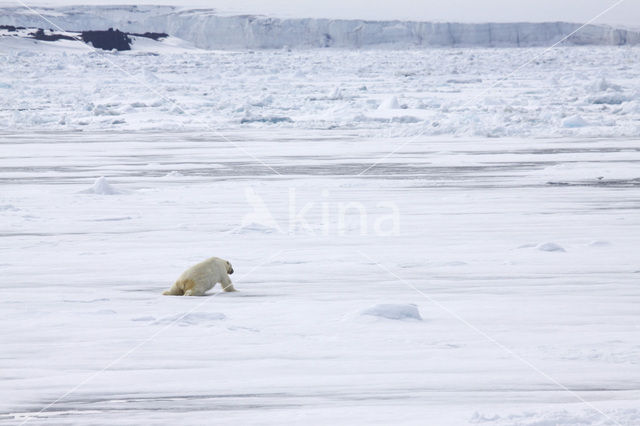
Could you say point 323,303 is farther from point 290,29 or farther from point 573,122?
point 290,29

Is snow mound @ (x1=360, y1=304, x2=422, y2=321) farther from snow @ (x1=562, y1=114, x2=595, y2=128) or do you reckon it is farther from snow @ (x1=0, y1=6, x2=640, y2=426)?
snow @ (x1=562, y1=114, x2=595, y2=128)

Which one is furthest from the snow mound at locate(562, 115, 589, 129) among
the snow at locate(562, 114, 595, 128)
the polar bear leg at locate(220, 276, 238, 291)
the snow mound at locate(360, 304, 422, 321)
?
the snow mound at locate(360, 304, 422, 321)

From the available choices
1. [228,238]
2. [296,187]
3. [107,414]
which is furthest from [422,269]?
[296,187]

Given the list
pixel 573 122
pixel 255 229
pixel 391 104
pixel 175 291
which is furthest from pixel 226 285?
pixel 391 104

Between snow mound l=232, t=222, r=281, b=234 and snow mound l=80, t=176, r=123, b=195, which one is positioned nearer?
snow mound l=232, t=222, r=281, b=234

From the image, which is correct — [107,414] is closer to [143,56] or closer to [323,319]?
[323,319]

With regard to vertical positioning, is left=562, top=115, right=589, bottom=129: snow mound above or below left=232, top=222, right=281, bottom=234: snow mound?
below

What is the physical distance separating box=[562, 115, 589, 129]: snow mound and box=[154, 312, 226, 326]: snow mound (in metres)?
14.7

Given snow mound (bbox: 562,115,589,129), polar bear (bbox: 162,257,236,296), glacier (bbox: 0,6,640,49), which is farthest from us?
glacier (bbox: 0,6,640,49)

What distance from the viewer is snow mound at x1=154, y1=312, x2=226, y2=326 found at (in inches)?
180

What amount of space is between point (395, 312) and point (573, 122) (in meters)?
14.7

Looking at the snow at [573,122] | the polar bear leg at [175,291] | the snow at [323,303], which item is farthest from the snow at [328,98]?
the polar bear leg at [175,291]

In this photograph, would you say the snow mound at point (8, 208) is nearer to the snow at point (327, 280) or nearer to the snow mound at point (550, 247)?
the snow at point (327, 280)

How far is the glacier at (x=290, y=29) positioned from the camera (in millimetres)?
79375
